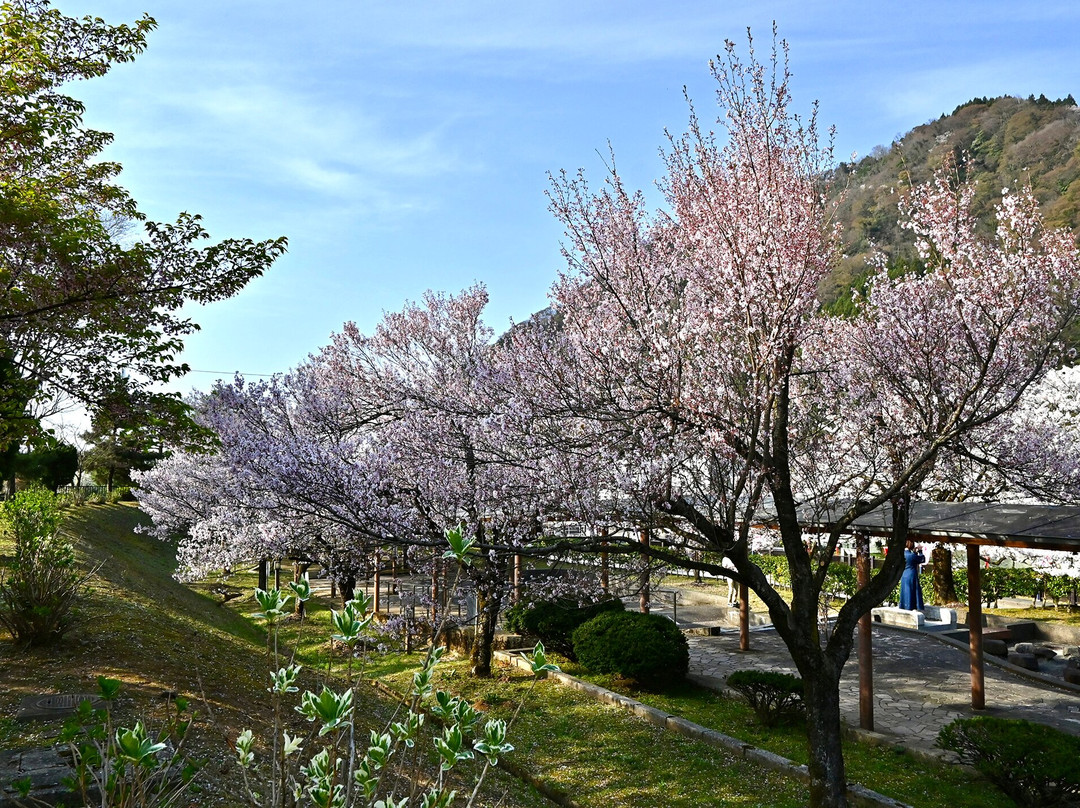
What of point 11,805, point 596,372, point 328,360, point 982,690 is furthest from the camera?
point 328,360

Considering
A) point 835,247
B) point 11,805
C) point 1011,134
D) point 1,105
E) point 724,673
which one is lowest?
point 724,673

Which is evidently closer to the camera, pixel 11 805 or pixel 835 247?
pixel 11 805

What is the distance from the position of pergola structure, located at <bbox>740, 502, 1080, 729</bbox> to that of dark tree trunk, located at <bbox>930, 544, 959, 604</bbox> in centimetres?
867

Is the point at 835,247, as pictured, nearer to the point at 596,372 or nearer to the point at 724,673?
the point at 596,372

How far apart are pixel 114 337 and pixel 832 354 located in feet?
28.5

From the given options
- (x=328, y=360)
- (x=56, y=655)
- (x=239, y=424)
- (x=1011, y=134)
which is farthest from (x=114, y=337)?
(x=1011, y=134)

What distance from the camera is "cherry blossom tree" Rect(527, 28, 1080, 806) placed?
680 centimetres

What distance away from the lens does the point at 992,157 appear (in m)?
59.5

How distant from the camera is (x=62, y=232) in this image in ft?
25.9

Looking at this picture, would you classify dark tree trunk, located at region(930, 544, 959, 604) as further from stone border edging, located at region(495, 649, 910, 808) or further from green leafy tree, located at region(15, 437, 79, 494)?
green leafy tree, located at region(15, 437, 79, 494)

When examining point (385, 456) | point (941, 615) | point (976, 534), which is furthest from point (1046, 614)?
point (385, 456)

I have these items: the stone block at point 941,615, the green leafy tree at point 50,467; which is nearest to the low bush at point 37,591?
the green leafy tree at point 50,467

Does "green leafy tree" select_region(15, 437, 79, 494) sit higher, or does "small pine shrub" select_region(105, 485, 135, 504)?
"green leafy tree" select_region(15, 437, 79, 494)

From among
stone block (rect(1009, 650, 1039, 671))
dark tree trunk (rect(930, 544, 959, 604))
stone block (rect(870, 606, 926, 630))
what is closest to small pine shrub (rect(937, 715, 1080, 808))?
stone block (rect(1009, 650, 1039, 671))
